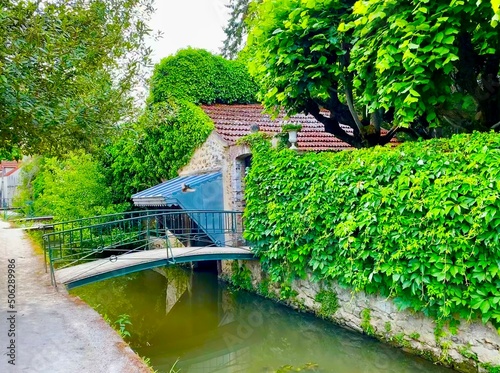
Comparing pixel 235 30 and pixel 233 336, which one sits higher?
pixel 235 30

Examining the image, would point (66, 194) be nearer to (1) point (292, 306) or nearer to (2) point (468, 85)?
(1) point (292, 306)

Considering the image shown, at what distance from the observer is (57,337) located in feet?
15.1

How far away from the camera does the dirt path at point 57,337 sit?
12.7 feet

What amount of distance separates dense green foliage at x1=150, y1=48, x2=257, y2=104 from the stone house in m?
1.16

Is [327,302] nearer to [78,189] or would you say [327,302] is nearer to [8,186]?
[78,189]

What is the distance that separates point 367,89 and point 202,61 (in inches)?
340

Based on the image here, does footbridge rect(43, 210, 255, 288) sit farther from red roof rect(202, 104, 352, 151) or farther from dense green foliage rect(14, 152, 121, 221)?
dense green foliage rect(14, 152, 121, 221)

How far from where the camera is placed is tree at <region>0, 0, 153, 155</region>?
4676 mm

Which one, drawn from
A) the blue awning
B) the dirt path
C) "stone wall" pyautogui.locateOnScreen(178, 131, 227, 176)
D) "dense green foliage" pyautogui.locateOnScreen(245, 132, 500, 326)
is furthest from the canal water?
"stone wall" pyautogui.locateOnScreen(178, 131, 227, 176)

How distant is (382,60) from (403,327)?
441 centimetres

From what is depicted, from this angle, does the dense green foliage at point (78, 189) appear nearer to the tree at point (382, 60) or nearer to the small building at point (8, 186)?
the tree at point (382, 60)

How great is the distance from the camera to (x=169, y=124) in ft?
44.4

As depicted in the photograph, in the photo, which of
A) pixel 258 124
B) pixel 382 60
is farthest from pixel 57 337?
pixel 258 124

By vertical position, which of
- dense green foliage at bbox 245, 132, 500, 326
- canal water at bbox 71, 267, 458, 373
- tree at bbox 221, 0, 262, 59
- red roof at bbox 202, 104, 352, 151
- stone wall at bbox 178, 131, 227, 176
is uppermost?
tree at bbox 221, 0, 262, 59
